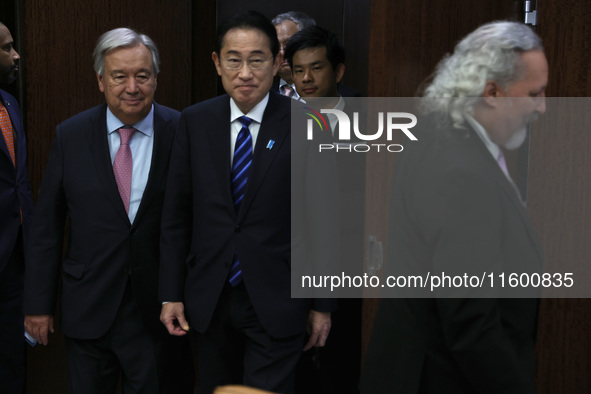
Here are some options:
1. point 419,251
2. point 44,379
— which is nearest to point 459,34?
point 419,251

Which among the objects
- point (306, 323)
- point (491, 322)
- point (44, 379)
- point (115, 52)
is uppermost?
point (115, 52)

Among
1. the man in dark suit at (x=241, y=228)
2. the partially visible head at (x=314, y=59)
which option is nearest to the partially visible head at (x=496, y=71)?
the man in dark suit at (x=241, y=228)

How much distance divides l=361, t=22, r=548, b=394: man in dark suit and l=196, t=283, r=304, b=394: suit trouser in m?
0.52

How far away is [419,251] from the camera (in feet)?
5.37

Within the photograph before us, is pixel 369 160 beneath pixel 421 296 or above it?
above

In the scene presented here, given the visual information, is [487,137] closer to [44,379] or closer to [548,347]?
[548,347]

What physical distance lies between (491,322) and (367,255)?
2.93ft

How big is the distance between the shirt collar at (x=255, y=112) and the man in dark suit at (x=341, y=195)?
540mm

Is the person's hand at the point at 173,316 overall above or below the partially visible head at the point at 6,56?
below

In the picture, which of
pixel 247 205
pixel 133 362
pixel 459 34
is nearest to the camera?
pixel 247 205

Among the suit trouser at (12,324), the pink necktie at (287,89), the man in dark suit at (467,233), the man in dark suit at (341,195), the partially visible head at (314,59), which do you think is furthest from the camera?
the pink necktie at (287,89)

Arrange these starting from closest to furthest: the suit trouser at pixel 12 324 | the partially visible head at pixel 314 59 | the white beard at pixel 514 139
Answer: the white beard at pixel 514 139
the suit trouser at pixel 12 324
the partially visible head at pixel 314 59

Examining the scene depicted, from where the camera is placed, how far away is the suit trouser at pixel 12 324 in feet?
9.51

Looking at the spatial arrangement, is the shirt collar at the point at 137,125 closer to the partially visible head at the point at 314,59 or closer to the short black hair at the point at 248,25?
the short black hair at the point at 248,25
